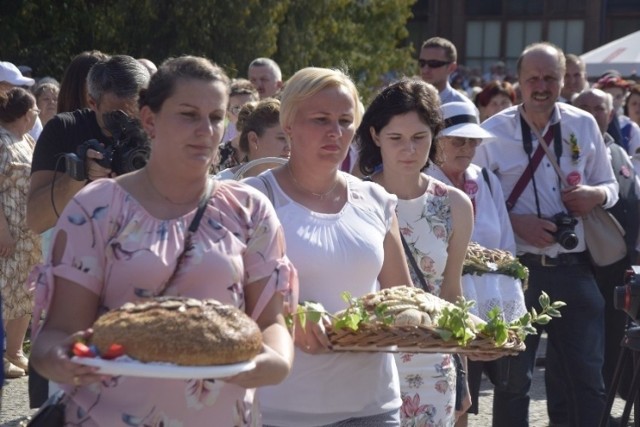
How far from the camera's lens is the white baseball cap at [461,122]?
6227 millimetres

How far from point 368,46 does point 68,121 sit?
16816 millimetres

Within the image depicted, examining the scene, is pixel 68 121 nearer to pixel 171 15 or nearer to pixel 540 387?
pixel 540 387

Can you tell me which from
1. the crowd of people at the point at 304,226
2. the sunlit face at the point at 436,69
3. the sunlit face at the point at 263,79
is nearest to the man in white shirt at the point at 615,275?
the crowd of people at the point at 304,226

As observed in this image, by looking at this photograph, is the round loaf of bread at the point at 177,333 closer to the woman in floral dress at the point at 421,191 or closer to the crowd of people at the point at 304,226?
the crowd of people at the point at 304,226

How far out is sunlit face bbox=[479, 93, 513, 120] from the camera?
11.6 metres

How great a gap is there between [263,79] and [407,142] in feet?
22.4

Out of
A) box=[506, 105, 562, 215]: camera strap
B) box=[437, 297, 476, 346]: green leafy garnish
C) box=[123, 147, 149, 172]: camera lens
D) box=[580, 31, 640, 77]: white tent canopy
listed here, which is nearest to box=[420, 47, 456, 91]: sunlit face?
box=[506, 105, 562, 215]: camera strap

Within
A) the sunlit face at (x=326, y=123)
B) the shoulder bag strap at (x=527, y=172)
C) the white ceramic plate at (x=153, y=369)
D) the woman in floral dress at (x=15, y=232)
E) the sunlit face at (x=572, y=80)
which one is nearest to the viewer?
the white ceramic plate at (x=153, y=369)

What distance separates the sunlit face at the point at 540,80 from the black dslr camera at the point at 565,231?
2.12ft

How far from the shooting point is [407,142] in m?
5.04

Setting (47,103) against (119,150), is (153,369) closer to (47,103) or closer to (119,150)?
(119,150)

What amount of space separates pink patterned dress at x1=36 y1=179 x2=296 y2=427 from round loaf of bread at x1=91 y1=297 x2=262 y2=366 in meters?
0.16

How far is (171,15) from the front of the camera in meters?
18.0

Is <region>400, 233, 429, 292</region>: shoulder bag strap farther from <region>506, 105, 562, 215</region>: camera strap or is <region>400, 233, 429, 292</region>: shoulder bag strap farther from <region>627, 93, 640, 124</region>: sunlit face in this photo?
<region>627, 93, 640, 124</region>: sunlit face
